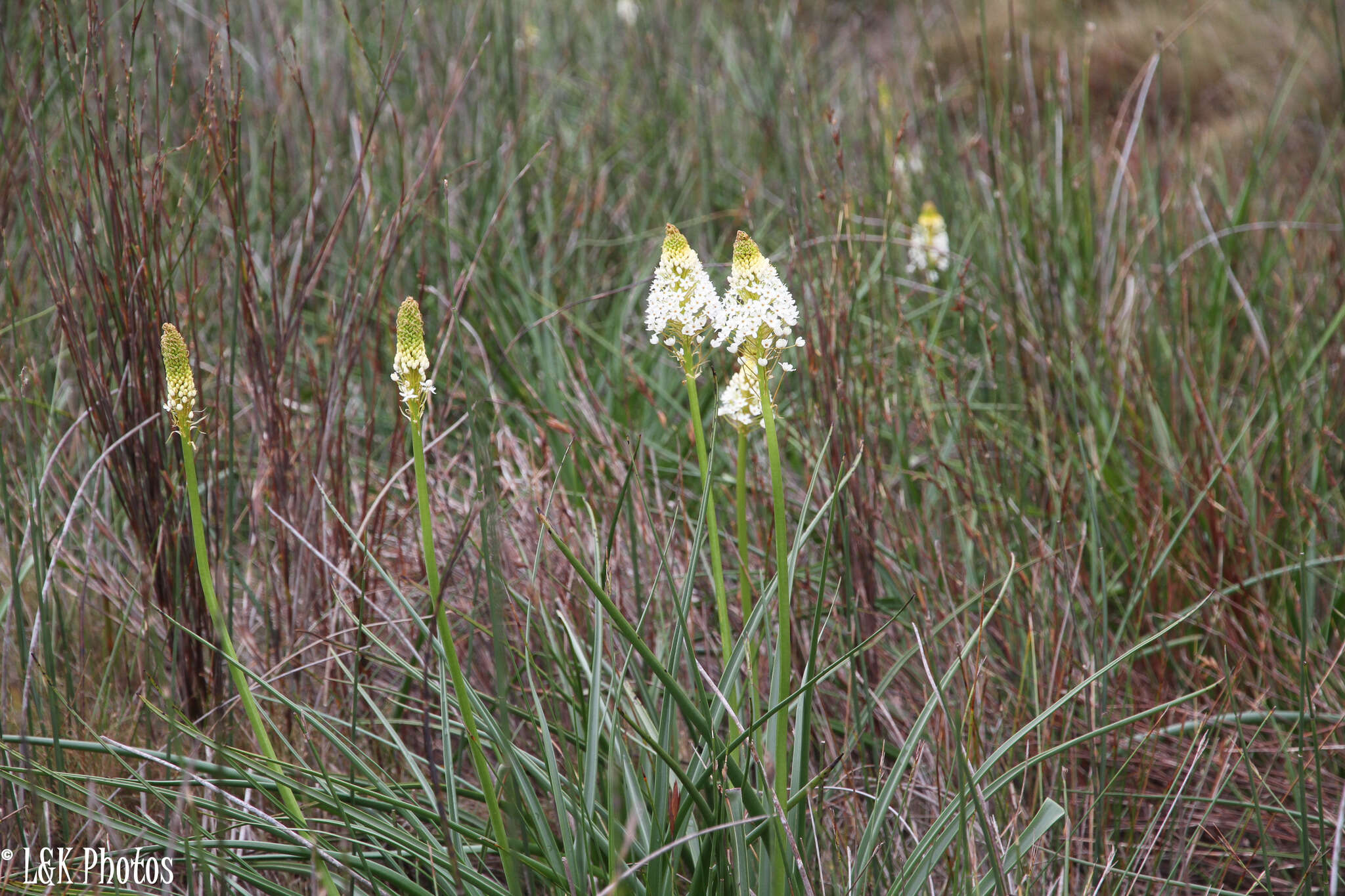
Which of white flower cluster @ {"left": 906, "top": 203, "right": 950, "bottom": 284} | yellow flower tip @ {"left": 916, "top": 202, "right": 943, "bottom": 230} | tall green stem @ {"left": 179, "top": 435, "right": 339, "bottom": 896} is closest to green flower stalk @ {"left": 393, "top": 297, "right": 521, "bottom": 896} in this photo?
tall green stem @ {"left": 179, "top": 435, "right": 339, "bottom": 896}

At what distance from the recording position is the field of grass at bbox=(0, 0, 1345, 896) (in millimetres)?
1386

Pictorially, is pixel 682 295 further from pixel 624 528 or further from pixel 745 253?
pixel 624 528

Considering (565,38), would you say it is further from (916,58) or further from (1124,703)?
(1124,703)

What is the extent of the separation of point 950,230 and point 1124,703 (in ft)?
7.70

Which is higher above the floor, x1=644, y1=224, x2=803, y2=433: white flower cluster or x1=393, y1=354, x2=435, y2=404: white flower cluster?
x1=644, y1=224, x2=803, y2=433: white flower cluster

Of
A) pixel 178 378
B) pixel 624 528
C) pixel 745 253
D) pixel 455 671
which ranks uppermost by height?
pixel 745 253

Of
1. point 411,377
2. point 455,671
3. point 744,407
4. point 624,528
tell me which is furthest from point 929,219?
point 455,671

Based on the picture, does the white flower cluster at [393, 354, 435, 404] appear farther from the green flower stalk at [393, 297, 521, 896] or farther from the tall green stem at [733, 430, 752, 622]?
the tall green stem at [733, 430, 752, 622]

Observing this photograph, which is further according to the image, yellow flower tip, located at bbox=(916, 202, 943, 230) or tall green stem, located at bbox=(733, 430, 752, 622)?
yellow flower tip, located at bbox=(916, 202, 943, 230)

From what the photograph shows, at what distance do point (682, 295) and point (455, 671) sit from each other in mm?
560

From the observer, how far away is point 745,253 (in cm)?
127

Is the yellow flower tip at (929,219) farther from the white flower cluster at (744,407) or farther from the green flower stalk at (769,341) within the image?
the green flower stalk at (769,341)

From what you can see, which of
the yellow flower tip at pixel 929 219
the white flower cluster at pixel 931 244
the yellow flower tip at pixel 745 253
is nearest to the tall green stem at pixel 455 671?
the yellow flower tip at pixel 745 253

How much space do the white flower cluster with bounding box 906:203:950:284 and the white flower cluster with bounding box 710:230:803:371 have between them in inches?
85.7
